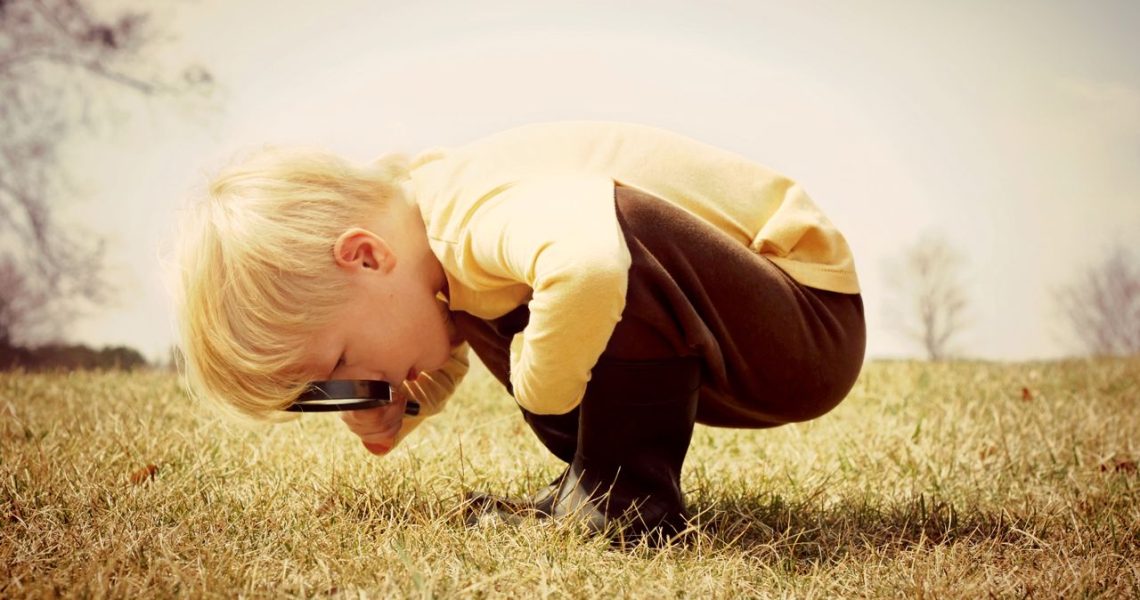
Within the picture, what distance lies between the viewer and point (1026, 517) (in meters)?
1.98

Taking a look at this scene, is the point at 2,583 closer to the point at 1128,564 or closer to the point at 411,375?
the point at 411,375

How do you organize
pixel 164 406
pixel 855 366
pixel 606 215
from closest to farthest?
pixel 606 215, pixel 855 366, pixel 164 406

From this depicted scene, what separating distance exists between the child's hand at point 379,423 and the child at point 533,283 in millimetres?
135

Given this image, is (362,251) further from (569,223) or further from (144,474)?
(144,474)

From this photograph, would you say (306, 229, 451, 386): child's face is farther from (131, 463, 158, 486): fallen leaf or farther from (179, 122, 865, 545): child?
(131, 463, 158, 486): fallen leaf

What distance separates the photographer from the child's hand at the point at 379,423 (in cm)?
204

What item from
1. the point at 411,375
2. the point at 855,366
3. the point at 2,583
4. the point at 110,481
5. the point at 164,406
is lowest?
the point at 164,406

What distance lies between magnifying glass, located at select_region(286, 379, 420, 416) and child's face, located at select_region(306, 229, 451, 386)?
29 millimetres

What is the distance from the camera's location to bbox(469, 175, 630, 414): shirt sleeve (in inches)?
58.7

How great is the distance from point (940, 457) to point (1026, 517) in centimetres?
55

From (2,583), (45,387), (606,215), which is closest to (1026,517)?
(606,215)

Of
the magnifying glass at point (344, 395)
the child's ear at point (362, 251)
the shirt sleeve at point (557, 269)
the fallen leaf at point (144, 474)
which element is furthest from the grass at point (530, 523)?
the child's ear at point (362, 251)

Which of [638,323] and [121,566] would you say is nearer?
[121,566]

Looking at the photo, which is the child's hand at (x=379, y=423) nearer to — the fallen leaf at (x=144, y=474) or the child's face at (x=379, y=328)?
the child's face at (x=379, y=328)
